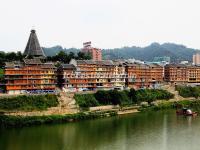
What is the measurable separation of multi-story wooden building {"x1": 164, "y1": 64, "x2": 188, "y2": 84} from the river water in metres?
23.8

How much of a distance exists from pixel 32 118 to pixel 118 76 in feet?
62.6

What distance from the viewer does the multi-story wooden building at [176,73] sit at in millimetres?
65312

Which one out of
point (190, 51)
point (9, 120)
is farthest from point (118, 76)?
point (190, 51)

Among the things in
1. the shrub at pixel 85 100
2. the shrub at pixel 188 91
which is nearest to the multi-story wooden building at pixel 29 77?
the shrub at pixel 85 100

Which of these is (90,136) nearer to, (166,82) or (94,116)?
(94,116)

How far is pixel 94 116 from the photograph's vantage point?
42.0 m

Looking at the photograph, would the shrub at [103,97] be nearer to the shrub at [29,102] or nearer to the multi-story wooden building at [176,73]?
the shrub at [29,102]

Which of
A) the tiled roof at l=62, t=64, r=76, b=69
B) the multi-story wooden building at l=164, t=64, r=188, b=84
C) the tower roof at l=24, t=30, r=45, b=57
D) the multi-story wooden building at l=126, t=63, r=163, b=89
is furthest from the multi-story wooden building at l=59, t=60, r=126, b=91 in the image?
the multi-story wooden building at l=164, t=64, r=188, b=84

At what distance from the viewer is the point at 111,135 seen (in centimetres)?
3412

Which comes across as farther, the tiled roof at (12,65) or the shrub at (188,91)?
the shrub at (188,91)

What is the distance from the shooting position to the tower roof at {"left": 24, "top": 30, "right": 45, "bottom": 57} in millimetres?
53906

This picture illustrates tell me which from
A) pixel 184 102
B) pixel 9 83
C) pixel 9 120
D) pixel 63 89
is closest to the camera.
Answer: pixel 9 120

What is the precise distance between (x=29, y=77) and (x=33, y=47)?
36.5 feet

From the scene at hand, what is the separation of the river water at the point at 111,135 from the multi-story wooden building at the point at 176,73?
23.8 metres
